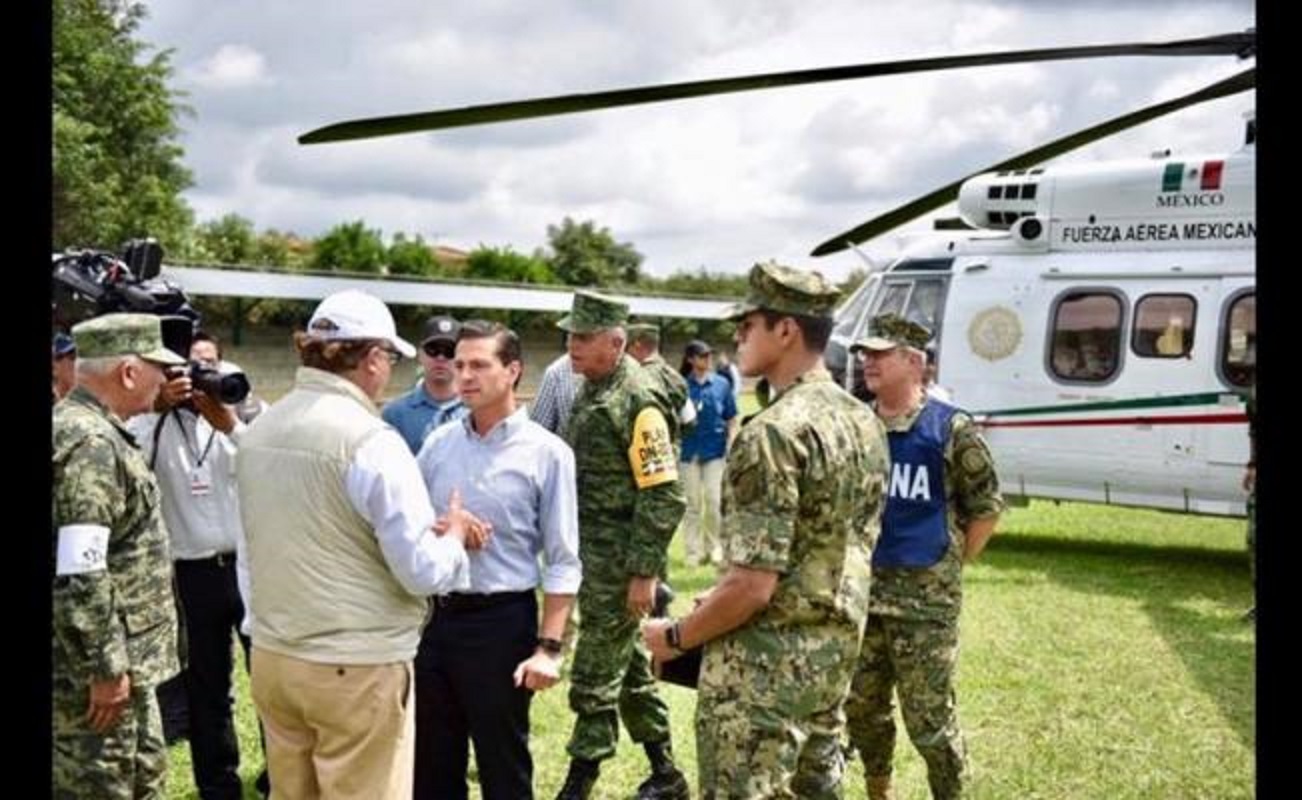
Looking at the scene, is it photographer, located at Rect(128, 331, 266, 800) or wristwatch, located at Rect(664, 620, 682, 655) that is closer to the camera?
wristwatch, located at Rect(664, 620, 682, 655)

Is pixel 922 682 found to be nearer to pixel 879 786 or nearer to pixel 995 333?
pixel 879 786

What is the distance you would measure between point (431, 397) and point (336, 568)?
224cm

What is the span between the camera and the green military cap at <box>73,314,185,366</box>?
3441mm

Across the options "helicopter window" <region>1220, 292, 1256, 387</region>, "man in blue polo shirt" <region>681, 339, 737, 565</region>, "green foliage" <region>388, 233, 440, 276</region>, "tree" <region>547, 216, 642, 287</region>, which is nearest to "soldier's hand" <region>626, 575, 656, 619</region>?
"man in blue polo shirt" <region>681, 339, 737, 565</region>

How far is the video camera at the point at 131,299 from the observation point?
4.04 meters

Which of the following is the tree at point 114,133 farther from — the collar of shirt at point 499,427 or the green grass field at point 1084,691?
the collar of shirt at point 499,427

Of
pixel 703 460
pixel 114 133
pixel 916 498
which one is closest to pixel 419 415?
pixel 916 498

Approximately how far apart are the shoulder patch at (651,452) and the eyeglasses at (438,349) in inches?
35.3

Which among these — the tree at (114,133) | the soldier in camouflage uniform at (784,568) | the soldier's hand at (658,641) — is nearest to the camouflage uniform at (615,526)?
the soldier's hand at (658,641)

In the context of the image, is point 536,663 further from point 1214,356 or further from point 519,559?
point 1214,356

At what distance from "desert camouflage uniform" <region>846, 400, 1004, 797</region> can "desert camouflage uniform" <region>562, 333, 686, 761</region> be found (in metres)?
0.84

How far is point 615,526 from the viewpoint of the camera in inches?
190

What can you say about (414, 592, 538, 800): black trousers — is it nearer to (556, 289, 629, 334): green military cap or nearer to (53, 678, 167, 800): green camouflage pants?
(53, 678, 167, 800): green camouflage pants

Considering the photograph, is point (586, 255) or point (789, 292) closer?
point (789, 292)
